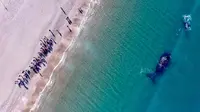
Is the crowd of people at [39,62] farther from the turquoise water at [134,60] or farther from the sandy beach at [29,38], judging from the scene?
the turquoise water at [134,60]

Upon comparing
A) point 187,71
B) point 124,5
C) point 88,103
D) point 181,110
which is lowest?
point 181,110

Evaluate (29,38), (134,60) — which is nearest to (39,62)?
(29,38)

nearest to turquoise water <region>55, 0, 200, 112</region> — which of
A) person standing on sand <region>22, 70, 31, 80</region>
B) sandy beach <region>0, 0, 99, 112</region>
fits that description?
sandy beach <region>0, 0, 99, 112</region>

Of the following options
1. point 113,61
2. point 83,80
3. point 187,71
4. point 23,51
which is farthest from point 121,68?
point 23,51

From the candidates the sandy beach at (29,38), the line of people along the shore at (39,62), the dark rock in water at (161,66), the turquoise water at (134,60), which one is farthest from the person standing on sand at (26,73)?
the dark rock in water at (161,66)

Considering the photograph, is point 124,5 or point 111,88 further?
point 124,5

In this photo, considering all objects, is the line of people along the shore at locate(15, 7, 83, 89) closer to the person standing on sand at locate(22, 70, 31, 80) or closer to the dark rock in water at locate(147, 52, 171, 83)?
the person standing on sand at locate(22, 70, 31, 80)

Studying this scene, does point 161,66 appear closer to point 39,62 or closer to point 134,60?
point 134,60

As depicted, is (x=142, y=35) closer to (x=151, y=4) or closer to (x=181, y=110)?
(x=151, y=4)
